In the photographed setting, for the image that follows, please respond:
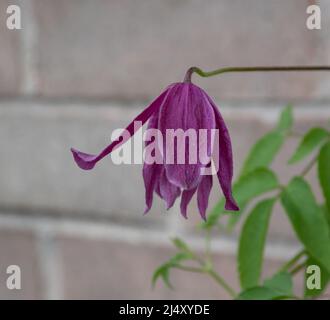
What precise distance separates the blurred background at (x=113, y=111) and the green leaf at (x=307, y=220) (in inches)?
9.8

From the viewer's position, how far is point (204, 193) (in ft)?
0.80

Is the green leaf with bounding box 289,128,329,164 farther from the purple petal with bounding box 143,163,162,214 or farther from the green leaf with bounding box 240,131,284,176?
the purple petal with bounding box 143,163,162,214

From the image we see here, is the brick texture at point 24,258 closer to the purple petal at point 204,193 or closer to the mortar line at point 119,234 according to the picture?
the mortar line at point 119,234

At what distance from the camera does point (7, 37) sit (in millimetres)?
689

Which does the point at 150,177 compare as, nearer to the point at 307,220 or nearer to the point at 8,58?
the point at 307,220

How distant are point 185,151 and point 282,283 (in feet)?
0.43

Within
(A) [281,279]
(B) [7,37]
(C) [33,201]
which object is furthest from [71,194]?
(A) [281,279]

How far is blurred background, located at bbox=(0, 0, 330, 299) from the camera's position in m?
0.60

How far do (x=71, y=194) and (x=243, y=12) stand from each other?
0.80 ft

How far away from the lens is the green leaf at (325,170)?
337 mm

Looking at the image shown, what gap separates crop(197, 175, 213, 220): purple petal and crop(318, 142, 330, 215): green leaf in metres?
0.11

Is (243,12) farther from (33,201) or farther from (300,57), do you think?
(33,201)

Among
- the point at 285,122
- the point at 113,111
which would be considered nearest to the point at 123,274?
the point at 113,111
